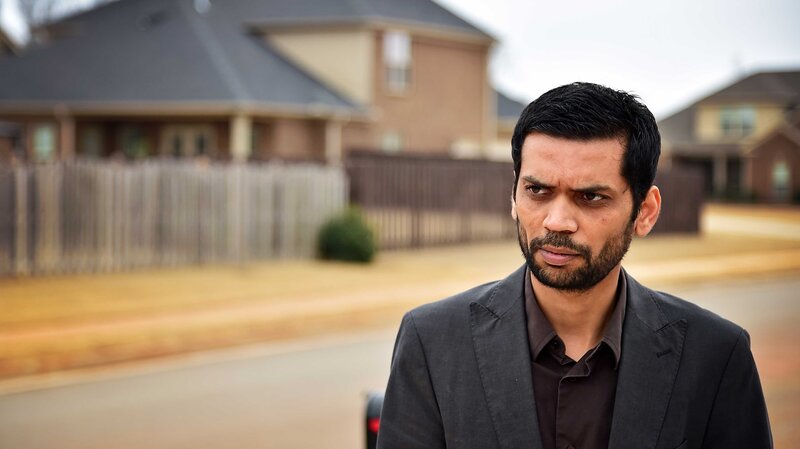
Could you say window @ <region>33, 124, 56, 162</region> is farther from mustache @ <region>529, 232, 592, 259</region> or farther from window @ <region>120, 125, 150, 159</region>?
mustache @ <region>529, 232, 592, 259</region>

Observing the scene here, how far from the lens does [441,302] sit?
106 inches

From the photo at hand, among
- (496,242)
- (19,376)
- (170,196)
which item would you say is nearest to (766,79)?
(496,242)

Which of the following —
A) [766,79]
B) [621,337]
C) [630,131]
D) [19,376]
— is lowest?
[19,376]

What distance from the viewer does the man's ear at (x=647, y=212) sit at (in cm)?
272

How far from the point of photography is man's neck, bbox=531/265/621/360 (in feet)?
8.60

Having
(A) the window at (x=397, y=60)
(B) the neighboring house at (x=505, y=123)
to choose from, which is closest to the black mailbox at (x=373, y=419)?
(A) the window at (x=397, y=60)

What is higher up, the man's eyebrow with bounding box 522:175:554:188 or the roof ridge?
the roof ridge

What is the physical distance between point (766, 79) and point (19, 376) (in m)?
57.3

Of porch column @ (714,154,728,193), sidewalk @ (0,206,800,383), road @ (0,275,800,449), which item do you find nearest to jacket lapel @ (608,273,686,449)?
road @ (0,275,800,449)

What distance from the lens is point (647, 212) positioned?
2.75 m

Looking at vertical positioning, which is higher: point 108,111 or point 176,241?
point 108,111

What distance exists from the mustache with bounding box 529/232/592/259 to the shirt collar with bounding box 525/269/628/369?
6.5 inches

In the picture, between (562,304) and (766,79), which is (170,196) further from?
(766,79)

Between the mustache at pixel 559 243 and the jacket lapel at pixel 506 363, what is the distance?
17cm
